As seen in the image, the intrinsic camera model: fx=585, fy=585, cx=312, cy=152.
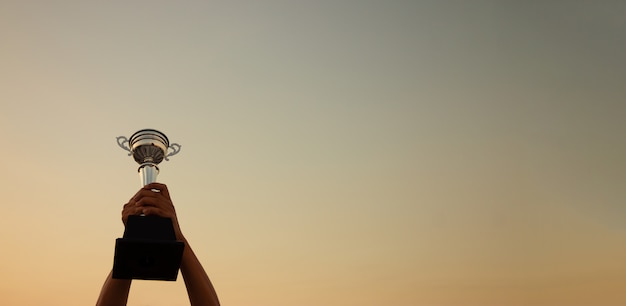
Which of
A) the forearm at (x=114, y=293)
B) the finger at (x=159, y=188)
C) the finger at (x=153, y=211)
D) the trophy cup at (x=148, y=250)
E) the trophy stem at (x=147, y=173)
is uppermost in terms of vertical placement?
the trophy stem at (x=147, y=173)

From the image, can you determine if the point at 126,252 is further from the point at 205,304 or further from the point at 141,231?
the point at 205,304

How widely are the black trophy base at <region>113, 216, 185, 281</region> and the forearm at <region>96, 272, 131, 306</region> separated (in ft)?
0.18

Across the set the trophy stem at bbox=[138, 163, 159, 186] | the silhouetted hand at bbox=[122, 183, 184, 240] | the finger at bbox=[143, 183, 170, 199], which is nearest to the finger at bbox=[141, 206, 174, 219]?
the silhouetted hand at bbox=[122, 183, 184, 240]

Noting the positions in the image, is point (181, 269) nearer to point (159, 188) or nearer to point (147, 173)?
point (159, 188)

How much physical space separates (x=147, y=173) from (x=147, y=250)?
1.14 m

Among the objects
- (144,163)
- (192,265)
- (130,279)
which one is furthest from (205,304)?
(144,163)

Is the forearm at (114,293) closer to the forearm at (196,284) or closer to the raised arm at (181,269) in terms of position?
the raised arm at (181,269)

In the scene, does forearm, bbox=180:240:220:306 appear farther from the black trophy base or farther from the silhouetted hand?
the silhouetted hand

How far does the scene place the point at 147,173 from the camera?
5.86m

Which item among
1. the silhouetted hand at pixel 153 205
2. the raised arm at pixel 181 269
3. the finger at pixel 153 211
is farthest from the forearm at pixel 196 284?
the finger at pixel 153 211

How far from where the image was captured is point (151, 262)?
4957 mm

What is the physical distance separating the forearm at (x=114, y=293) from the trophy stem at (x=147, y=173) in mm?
1211

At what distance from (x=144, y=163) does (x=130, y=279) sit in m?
1.44

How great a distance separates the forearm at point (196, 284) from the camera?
183 inches
